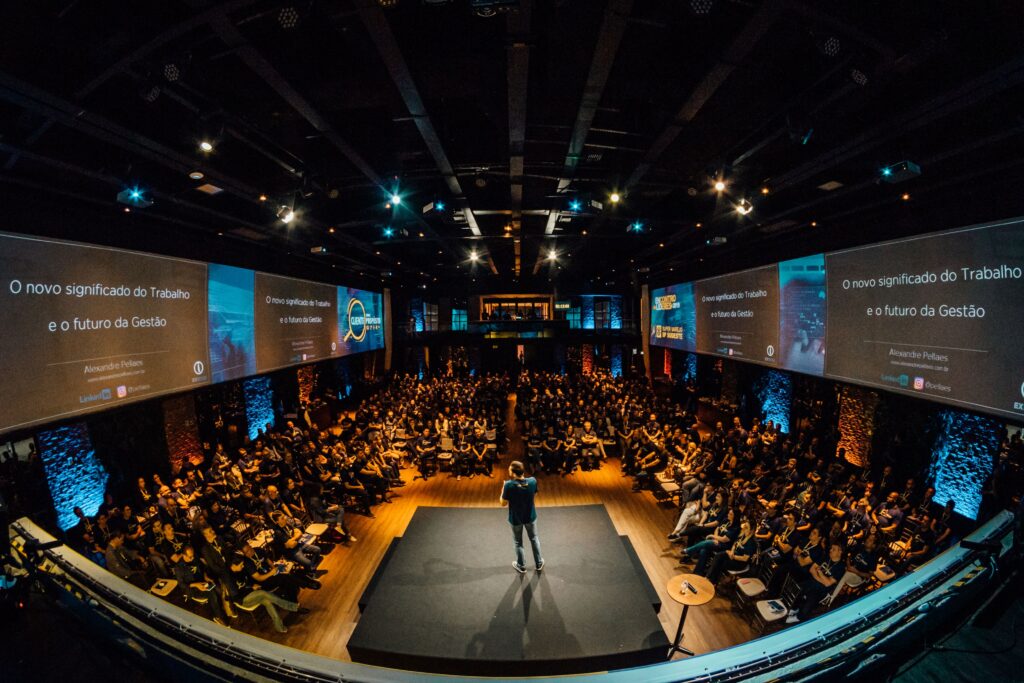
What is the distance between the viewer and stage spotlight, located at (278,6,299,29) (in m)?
2.28

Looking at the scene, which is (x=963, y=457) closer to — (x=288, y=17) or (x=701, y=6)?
(x=701, y=6)

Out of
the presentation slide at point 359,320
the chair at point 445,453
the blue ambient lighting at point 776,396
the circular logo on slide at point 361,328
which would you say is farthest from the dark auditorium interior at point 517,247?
the circular logo on slide at point 361,328

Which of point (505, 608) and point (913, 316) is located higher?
point (913, 316)

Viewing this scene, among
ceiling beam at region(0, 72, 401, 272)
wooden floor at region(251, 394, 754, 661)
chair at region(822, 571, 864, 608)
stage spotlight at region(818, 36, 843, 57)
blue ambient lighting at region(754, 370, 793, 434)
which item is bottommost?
wooden floor at region(251, 394, 754, 661)

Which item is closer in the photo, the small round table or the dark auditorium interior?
the dark auditorium interior

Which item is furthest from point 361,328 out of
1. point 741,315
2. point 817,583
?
point 817,583

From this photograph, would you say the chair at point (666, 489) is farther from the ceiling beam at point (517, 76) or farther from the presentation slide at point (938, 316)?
the ceiling beam at point (517, 76)

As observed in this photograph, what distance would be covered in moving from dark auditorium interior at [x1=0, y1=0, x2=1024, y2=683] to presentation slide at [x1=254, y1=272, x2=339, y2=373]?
0.17 meters

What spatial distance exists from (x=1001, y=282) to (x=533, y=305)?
625 inches

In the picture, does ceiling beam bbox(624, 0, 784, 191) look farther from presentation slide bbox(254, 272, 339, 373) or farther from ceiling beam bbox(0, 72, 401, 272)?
presentation slide bbox(254, 272, 339, 373)

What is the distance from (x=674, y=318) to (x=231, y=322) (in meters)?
12.3

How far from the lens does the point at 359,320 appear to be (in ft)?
45.4

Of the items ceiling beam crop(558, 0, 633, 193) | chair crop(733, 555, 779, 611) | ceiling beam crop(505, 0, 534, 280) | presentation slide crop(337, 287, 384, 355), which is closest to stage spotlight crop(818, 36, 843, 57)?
ceiling beam crop(558, 0, 633, 193)

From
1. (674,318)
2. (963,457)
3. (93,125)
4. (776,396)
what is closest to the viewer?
(93,125)
